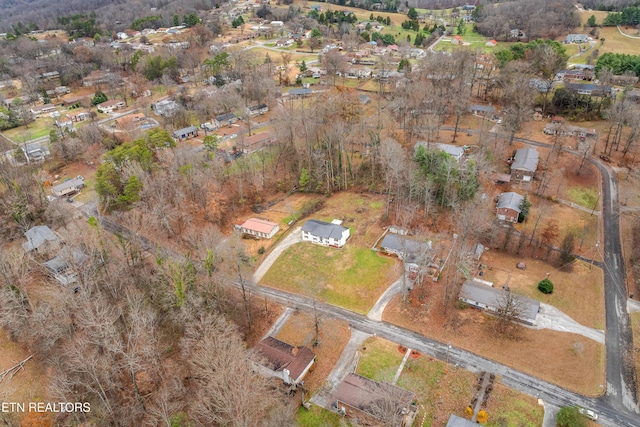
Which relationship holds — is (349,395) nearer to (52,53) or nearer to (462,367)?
(462,367)

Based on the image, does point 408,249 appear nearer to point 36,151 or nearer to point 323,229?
point 323,229

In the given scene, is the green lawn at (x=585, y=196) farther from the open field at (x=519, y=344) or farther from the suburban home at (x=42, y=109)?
the suburban home at (x=42, y=109)

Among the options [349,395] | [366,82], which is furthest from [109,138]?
[349,395]

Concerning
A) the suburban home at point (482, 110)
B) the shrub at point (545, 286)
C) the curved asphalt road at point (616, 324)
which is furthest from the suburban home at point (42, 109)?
the curved asphalt road at point (616, 324)

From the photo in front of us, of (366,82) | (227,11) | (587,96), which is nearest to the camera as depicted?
(587,96)

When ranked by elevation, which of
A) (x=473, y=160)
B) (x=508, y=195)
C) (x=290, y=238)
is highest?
(x=473, y=160)

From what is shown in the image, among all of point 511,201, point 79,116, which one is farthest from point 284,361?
point 79,116

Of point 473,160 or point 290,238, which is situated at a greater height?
point 473,160
